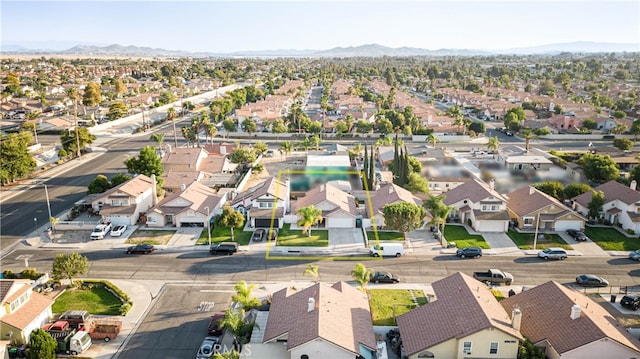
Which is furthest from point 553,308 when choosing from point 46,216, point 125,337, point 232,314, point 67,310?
point 46,216

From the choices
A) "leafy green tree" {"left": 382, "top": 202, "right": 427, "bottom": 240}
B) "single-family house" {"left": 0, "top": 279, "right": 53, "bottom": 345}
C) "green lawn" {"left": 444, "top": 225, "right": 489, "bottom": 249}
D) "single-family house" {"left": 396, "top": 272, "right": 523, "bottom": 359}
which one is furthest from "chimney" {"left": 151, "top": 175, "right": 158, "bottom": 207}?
"single-family house" {"left": 396, "top": 272, "right": 523, "bottom": 359}

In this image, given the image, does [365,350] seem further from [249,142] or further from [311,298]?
[249,142]

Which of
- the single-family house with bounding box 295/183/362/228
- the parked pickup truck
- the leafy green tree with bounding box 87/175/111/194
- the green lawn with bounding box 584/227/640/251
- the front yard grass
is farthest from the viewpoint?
the leafy green tree with bounding box 87/175/111/194

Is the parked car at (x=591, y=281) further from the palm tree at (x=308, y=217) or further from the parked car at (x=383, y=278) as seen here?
the palm tree at (x=308, y=217)

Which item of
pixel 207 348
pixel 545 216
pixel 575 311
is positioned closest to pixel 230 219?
pixel 207 348

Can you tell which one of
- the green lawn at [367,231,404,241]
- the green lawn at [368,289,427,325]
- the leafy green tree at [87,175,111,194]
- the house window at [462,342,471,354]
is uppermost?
the leafy green tree at [87,175,111,194]

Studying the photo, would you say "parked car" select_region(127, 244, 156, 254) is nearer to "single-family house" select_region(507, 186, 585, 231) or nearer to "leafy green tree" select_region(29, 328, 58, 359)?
"leafy green tree" select_region(29, 328, 58, 359)
